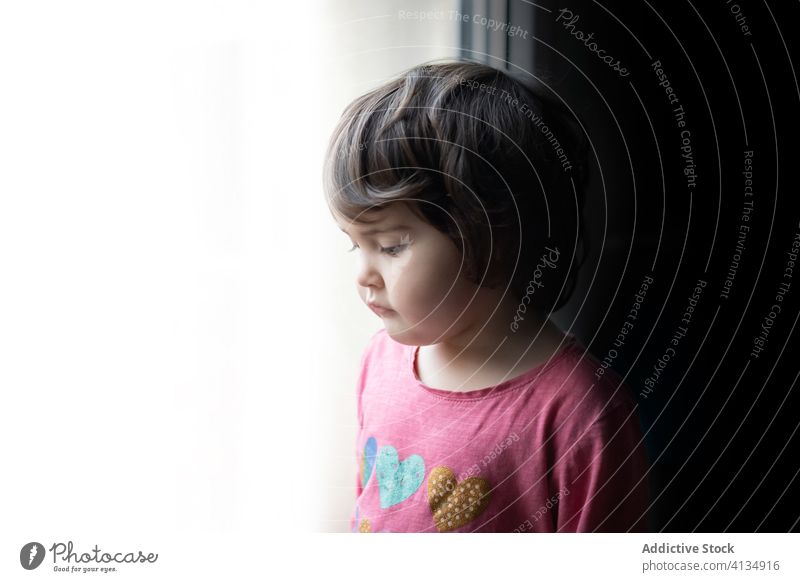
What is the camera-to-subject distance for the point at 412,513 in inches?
16.6

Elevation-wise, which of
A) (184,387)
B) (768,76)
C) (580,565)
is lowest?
(580,565)

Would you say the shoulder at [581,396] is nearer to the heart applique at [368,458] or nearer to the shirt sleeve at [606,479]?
the shirt sleeve at [606,479]

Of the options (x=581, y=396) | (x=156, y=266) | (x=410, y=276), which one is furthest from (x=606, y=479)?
(x=156, y=266)

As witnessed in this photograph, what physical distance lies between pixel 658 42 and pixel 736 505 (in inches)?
11.2

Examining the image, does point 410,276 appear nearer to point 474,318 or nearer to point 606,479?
point 474,318

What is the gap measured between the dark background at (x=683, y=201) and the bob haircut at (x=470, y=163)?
→ 3cm

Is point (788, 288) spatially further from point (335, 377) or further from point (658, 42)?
point (335, 377)

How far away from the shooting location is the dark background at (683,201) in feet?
1.40

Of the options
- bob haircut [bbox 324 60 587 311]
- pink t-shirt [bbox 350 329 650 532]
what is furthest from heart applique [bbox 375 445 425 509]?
bob haircut [bbox 324 60 587 311]

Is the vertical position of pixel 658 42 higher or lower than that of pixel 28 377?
higher

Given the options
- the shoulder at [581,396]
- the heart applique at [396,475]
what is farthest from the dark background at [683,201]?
the heart applique at [396,475]

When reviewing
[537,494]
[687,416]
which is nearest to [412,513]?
[537,494]

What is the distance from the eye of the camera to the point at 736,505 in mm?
448

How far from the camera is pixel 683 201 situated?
0.43m
